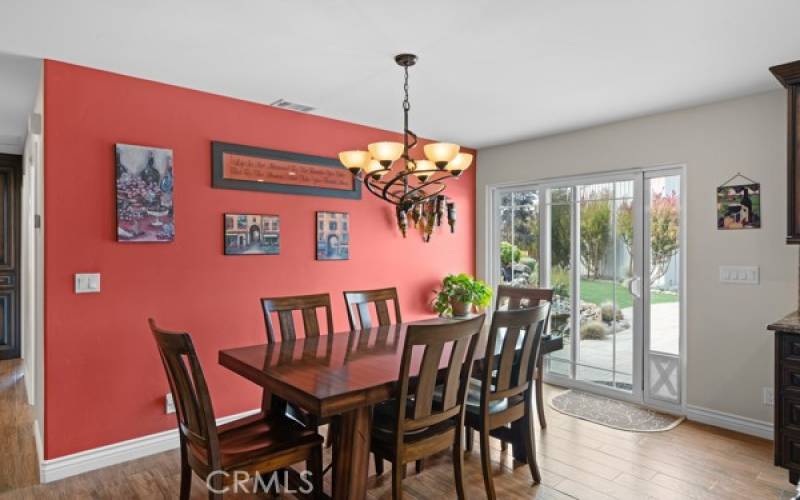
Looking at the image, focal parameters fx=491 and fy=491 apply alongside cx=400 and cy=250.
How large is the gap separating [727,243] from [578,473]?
79.2 inches

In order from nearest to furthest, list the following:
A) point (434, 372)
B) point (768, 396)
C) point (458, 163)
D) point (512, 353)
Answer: point (434, 372) → point (512, 353) → point (458, 163) → point (768, 396)

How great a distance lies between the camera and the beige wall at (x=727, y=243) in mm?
3320

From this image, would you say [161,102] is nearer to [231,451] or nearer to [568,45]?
[231,451]

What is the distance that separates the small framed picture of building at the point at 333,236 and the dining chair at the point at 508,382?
1758mm

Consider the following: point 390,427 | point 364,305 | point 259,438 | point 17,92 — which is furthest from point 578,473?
point 17,92

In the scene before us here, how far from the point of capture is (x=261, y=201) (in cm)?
367

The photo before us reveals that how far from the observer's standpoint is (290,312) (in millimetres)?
3027

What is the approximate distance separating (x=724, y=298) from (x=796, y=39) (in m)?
1.80

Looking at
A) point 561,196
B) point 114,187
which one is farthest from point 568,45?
point 114,187

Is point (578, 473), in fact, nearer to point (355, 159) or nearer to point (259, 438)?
point (259, 438)

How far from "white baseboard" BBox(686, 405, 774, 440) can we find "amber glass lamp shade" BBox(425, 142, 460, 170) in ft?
9.16

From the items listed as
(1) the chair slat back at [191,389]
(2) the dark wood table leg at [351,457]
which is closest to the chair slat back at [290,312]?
(1) the chair slat back at [191,389]

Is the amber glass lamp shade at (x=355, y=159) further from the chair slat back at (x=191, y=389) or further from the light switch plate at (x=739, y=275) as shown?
the light switch plate at (x=739, y=275)

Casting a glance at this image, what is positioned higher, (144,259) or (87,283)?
(144,259)
